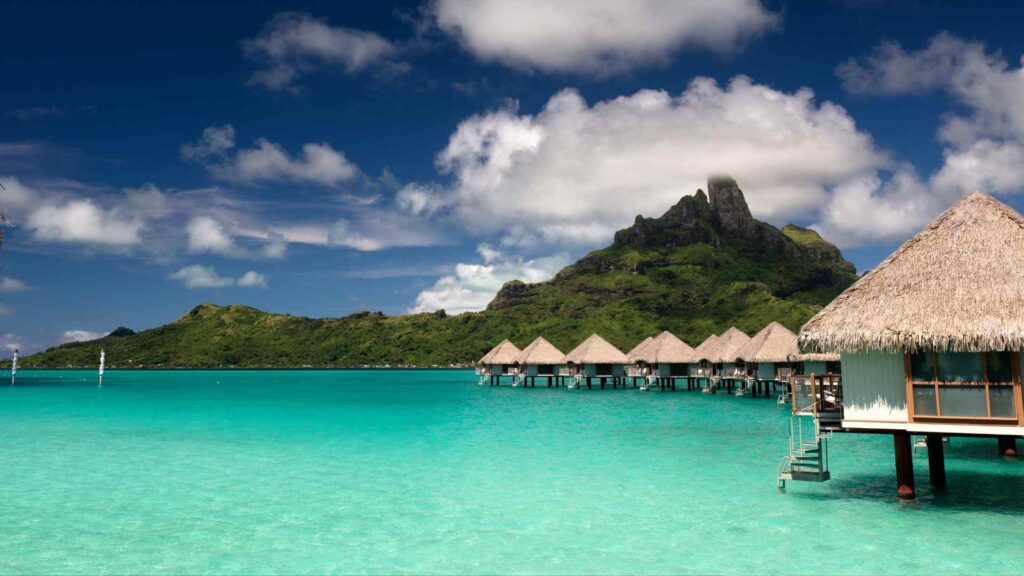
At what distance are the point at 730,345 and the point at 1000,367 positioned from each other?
43542mm

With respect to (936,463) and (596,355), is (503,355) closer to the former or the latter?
(596,355)

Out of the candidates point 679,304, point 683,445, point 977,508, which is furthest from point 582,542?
point 679,304

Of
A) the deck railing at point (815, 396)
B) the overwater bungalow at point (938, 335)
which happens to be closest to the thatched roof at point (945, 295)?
the overwater bungalow at point (938, 335)

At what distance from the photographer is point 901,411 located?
13.8m

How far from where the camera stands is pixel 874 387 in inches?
559

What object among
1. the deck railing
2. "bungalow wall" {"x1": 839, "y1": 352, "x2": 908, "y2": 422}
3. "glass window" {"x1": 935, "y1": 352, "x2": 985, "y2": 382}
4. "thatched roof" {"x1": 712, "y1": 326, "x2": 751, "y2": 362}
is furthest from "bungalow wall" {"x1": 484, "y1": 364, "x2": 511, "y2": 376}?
"glass window" {"x1": 935, "y1": 352, "x2": 985, "y2": 382}

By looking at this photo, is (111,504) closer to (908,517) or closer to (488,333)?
(908,517)

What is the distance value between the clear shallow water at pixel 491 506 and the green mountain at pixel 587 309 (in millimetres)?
94445

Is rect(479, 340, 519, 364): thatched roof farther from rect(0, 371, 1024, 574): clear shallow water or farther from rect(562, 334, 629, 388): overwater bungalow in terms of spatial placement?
rect(0, 371, 1024, 574): clear shallow water

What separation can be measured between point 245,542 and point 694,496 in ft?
31.7

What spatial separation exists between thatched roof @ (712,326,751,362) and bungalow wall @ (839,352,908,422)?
39950 mm

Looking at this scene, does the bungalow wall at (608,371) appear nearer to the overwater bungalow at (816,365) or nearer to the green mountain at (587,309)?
the overwater bungalow at (816,365)

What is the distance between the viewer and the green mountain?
132 metres

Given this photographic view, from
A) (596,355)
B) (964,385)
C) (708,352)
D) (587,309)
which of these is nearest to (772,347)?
(708,352)
